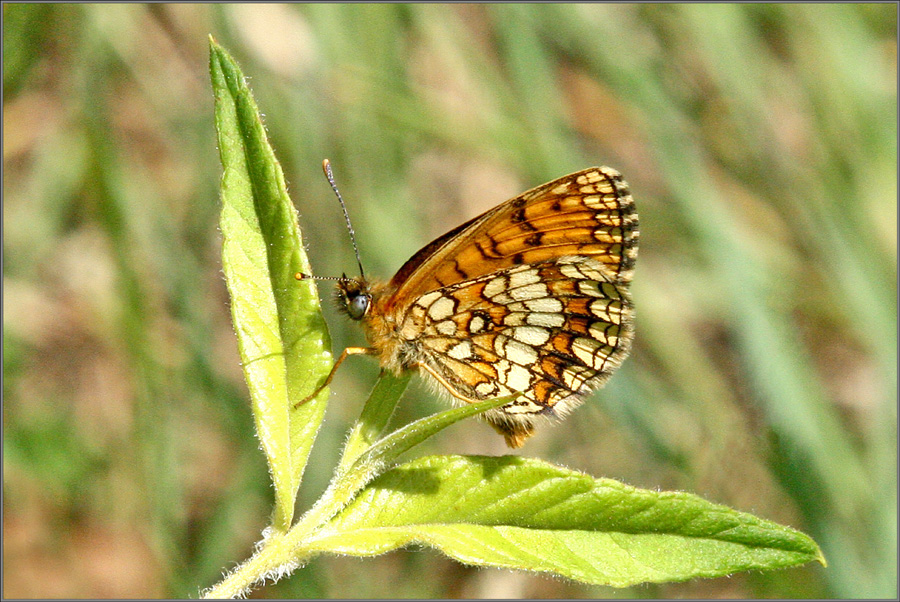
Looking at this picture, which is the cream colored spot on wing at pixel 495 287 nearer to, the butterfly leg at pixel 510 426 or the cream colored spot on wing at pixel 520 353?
the cream colored spot on wing at pixel 520 353

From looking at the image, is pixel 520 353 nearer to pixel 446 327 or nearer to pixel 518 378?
pixel 518 378

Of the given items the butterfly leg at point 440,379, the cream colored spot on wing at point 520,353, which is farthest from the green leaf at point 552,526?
the cream colored spot on wing at point 520,353

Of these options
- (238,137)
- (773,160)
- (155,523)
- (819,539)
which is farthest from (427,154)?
(238,137)

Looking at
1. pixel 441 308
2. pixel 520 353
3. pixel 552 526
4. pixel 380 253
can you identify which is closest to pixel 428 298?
pixel 441 308

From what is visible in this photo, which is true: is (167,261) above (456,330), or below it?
above

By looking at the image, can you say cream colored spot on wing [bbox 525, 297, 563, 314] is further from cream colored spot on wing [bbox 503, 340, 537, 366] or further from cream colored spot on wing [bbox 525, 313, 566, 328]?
cream colored spot on wing [bbox 503, 340, 537, 366]

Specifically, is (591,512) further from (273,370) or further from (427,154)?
(427,154)

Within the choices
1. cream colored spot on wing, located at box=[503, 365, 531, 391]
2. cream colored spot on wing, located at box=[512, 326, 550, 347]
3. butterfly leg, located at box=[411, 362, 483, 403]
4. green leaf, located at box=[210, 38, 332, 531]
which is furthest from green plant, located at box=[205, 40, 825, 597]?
cream colored spot on wing, located at box=[512, 326, 550, 347]
